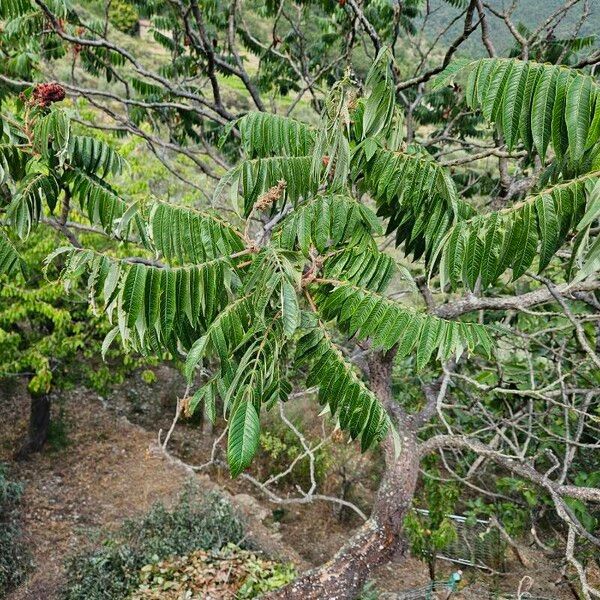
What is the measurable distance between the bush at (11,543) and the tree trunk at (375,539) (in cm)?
404

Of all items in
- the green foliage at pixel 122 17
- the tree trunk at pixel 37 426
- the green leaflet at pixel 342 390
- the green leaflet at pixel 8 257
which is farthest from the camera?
the green foliage at pixel 122 17

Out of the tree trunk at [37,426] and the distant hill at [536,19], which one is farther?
the tree trunk at [37,426]

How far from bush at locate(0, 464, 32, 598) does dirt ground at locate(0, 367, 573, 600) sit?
0.43 feet

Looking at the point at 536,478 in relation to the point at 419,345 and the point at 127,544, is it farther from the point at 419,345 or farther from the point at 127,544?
the point at 127,544

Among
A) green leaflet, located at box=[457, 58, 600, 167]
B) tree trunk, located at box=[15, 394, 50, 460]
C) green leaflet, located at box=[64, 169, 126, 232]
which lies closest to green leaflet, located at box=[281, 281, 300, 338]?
green leaflet, located at box=[457, 58, 600, 167]

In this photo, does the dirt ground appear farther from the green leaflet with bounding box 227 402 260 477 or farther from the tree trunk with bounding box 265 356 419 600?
the green leaflet with bounding box 227 402 260 477

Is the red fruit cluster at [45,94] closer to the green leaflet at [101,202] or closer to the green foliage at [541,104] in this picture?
the green leaflet at [101,202]

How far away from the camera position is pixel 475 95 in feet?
6.13

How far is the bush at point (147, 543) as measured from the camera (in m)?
5.25

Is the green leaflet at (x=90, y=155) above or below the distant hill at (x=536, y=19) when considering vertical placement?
below

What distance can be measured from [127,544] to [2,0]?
212 inches

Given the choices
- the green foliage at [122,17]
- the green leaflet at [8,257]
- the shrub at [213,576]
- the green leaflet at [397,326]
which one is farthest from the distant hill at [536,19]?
the green foliage at [122,17]

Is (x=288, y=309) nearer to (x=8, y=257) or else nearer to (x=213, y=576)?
(x=8, y=257)

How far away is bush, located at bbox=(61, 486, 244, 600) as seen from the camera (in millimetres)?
5254
